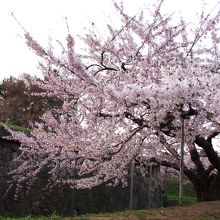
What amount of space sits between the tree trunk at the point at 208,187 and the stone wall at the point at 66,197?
342 cm

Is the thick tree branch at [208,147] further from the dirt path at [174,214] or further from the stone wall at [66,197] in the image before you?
the stone wall at [66,197]

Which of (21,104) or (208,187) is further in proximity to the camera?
(21,104)

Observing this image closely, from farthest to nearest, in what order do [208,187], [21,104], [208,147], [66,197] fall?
[21,104]
[66,197]
[208,187]
[208,147]

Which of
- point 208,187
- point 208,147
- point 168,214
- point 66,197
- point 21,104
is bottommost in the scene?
point 168,214

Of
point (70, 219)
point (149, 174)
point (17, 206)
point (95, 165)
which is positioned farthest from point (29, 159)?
point (149, 174)

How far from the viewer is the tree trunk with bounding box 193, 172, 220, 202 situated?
32.6 ft

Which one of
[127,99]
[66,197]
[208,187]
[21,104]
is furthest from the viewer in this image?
[21,104]

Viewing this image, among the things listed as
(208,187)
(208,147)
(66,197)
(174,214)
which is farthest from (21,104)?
(174,214)

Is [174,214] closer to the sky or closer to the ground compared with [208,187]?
closer to the ground

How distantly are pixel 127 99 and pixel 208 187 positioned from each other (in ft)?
16.6

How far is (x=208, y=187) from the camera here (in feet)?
33.0

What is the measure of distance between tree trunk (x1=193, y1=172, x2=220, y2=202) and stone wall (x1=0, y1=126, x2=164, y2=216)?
342cm

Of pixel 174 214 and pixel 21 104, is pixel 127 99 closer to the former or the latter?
pixel 174 214

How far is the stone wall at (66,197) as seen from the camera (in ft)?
32.0
